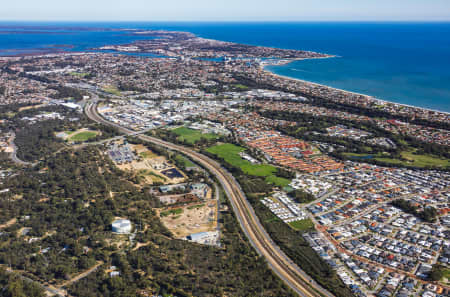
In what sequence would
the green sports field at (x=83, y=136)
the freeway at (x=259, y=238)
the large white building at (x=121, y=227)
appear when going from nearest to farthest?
the freeway at (x=259, y=238) → the large white building at (x=121, y=227) → the green sports field at (x=83, y=136)

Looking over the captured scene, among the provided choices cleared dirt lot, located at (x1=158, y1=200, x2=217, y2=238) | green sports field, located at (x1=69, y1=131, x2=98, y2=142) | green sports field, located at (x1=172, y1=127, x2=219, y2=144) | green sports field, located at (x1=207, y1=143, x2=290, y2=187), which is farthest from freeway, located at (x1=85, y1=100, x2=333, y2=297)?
green sports field, located at (x1=69, y1=131, x2=98, y2=142)

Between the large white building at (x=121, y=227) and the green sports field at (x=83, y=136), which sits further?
the green sports field at (x=83, y=136)

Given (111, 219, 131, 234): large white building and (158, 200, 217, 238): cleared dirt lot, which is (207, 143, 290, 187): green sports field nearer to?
(158, 200, 217, 238): cleared dirt lot

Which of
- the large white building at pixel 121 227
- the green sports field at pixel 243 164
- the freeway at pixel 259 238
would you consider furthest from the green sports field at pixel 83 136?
the large white building at pixel 121 227

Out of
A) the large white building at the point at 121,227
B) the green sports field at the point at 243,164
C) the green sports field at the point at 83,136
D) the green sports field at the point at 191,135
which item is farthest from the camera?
the green sports field at the point at 191,135

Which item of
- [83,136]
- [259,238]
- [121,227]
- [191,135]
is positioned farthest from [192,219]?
[83,136]

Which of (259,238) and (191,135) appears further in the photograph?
(191,135)

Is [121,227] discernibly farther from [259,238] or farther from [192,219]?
[259,238]

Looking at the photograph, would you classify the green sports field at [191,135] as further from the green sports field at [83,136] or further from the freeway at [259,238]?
the green sports field at [83,136]
